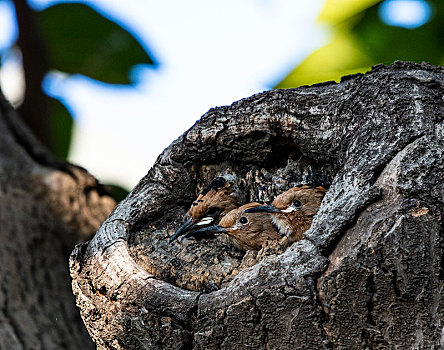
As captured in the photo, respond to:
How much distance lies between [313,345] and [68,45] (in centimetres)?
640

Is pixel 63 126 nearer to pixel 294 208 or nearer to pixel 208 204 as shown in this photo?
pixel 208 204

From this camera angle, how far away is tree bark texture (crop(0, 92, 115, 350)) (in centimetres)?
419

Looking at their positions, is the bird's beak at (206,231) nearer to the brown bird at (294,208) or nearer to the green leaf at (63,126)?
the brown bird at (294,208)

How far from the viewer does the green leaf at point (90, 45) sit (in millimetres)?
7594

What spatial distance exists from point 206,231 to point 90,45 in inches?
207

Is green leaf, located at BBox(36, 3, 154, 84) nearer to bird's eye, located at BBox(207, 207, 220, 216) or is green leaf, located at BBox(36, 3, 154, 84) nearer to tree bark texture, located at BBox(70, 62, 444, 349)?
bird's eye, located at BBox(207, 207, 220, 216)

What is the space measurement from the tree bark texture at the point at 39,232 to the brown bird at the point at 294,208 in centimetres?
194

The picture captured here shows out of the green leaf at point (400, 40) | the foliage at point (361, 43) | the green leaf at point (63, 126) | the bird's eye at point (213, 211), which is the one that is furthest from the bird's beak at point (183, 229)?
the green leaf at point (63, 126)

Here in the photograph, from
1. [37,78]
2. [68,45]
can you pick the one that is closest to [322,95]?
[37,78]

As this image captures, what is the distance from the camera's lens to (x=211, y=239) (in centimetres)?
307

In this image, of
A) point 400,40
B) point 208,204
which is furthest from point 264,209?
point 400,40

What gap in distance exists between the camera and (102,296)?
270 centimetres

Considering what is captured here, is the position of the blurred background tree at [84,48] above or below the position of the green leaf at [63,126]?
above

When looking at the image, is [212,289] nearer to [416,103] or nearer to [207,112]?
[207,112]
